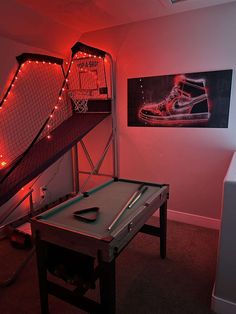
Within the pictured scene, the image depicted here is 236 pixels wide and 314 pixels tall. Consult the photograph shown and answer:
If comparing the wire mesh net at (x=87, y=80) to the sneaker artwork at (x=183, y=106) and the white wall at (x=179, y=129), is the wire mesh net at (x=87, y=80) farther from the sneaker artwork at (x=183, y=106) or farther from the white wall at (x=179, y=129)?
the sneaker artwork at (x=183, y=106)

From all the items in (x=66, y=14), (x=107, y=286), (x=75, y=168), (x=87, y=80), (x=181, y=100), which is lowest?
(x=107, y=286)

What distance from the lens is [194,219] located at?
3.15m

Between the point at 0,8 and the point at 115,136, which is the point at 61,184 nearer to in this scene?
the point at 115,136

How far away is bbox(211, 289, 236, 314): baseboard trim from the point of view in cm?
171

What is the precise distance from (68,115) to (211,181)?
237cm

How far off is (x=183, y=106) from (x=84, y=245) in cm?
222

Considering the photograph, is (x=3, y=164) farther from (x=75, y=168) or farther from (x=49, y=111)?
(x=75, y=168)

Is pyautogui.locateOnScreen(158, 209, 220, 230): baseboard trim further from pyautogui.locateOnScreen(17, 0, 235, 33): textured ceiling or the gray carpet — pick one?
pyautogui.locateOnScreen(17, 0, 235, 33): textured ceiling

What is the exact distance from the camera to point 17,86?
2.92m

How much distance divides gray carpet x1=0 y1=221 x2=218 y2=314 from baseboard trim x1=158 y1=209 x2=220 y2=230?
0.70 feet

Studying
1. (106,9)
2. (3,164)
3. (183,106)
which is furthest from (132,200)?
(106,9)

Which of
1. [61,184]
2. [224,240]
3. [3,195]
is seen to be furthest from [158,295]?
[61,184]

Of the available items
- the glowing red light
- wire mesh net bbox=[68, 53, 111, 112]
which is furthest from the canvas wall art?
the glowing red light

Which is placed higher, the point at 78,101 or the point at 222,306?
the point at 78,101
